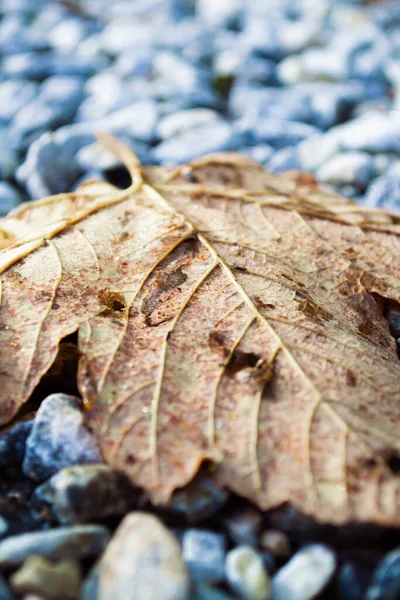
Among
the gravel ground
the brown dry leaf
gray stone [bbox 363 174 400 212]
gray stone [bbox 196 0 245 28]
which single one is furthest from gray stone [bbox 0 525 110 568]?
gray stone [bbox 196 0 245 28]

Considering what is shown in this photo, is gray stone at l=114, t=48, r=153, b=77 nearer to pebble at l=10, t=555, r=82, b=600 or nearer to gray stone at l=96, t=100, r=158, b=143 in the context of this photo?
gray stone at l=96, t=100, r=158, b=143

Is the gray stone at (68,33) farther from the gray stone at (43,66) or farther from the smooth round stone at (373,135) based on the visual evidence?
the smooth round stone at (373,135)

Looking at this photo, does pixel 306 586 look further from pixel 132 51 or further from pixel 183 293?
pixel 132 51

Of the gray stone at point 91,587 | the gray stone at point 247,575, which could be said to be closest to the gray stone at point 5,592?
the gray stone at point 91,587

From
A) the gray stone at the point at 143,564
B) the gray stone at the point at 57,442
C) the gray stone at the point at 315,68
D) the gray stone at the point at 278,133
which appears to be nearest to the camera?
the gray stone at the point at 143,564

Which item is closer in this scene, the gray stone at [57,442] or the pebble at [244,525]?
the pebble at [244,525]

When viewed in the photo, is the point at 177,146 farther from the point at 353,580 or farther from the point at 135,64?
the point at 353,580

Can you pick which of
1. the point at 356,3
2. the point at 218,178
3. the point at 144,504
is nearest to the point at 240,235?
the point at 218,178

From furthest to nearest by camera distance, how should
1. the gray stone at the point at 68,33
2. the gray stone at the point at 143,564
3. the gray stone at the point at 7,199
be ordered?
the gray stone at the point at 68,33
the gray stone at the point at 7,199
the gray stone at the point at 143,564
